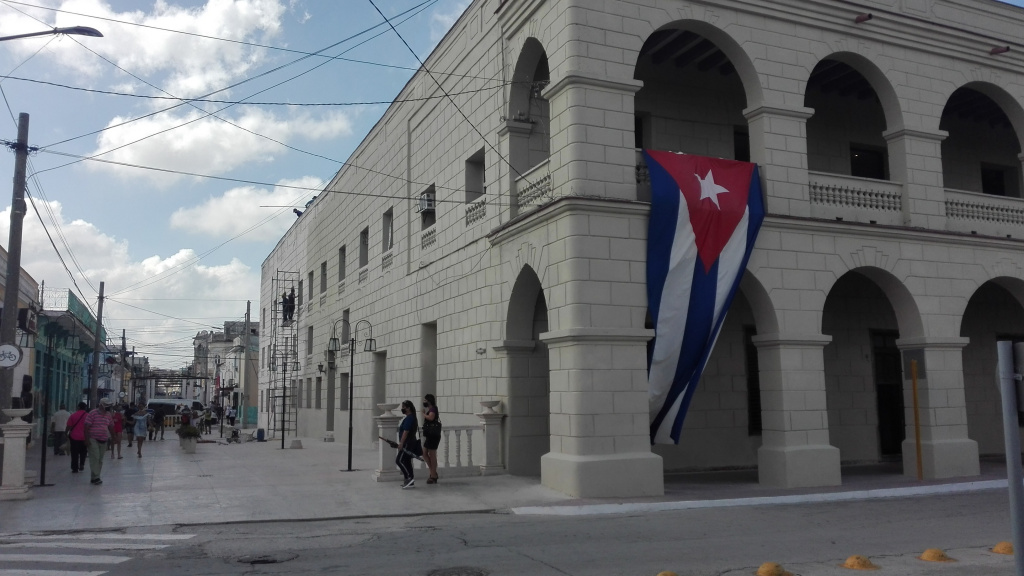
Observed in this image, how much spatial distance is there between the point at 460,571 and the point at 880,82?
45.5 feet

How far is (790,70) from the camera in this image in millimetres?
15750

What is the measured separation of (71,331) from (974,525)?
36.4m

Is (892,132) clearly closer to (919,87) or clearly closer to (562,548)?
(919,87)

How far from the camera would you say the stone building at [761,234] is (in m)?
13.9

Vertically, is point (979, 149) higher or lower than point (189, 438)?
higher

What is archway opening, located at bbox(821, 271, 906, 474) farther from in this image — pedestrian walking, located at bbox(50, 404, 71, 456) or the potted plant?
pedestrian walking, located at bbox(50, 404, 71, 456)

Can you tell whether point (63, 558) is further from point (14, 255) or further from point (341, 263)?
→ point (341, 263)

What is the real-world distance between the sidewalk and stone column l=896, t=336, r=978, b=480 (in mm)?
446

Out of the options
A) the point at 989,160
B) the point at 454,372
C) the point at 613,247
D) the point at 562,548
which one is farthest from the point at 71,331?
the point at 989,160

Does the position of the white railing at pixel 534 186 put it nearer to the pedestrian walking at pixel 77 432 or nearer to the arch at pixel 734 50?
the arch at pixel 734 50

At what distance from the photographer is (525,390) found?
651 inches

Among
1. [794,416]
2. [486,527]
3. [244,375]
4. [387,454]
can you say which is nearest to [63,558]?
[486,527]

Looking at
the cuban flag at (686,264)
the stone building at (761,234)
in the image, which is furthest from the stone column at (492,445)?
the cuban flag at (686,264)

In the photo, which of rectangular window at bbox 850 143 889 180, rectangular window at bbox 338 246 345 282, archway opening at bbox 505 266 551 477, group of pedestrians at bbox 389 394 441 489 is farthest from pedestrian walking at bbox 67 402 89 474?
rectangular window at bbox 850 143 889 180
